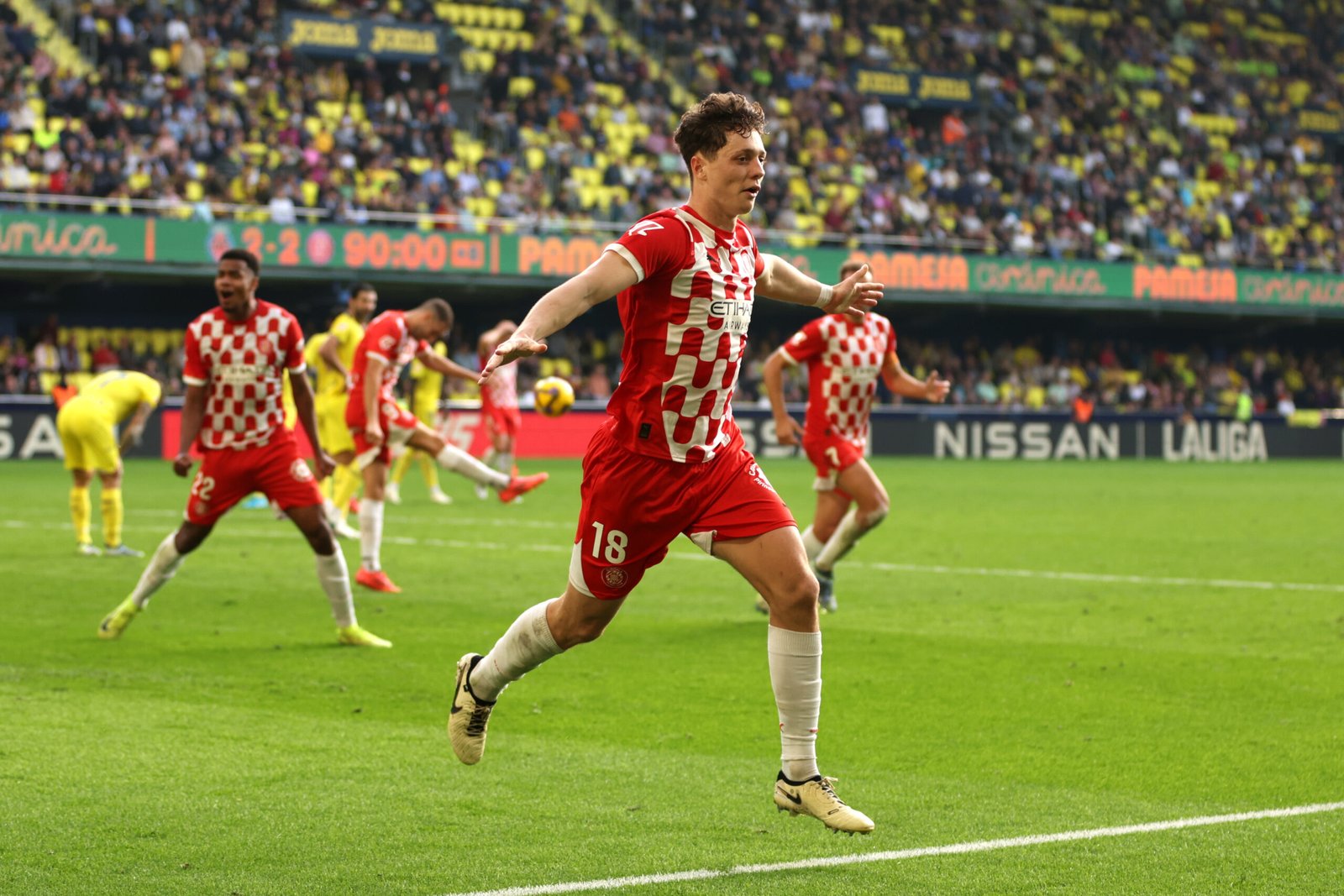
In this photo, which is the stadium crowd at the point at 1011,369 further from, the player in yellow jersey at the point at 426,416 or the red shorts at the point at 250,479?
the red shorts at the point at 250,479

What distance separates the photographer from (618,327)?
42.4 m

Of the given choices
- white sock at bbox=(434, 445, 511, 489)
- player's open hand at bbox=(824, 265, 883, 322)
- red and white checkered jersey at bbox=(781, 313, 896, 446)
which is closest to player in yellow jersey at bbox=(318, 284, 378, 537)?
white sock at bbox=(434, 445, 511, 489)

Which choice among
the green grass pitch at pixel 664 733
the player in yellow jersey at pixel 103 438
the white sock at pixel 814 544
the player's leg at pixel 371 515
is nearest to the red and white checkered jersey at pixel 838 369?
the white sock at pixel 814 544

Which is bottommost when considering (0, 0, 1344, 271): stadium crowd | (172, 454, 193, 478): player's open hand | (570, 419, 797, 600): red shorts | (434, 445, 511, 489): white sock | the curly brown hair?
(434, 445, 511, 489): white sock

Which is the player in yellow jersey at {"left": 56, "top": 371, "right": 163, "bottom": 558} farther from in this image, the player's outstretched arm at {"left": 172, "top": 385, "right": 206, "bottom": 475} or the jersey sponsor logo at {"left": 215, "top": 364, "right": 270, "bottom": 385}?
the jersey sponsor logo at {"left": 215, "top": 364, "right": 270, "bottom": 385}

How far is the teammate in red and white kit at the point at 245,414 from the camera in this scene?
374 inches

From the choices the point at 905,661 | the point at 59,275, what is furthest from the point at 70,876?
the point at 59,275

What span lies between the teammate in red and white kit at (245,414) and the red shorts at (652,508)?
4.18 m

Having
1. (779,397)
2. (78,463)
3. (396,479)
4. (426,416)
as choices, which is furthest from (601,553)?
(396,479)

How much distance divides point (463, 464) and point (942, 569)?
4300 millimetres

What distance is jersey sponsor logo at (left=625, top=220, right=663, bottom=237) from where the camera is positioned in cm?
533

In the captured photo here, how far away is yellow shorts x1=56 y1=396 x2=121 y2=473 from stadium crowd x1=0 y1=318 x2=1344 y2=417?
57.2 feet

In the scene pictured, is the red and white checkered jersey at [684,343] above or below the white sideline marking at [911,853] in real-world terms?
above

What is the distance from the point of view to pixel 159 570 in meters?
9.93
